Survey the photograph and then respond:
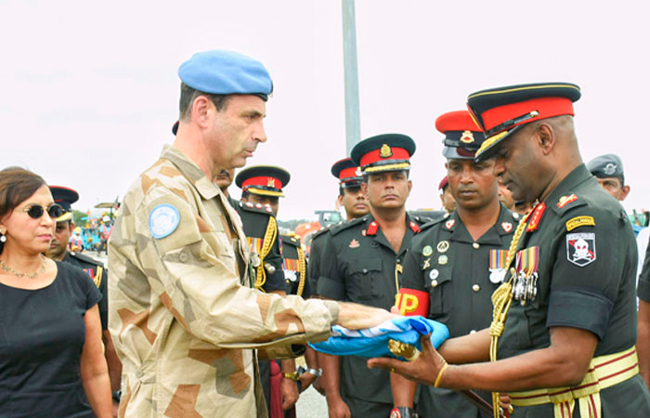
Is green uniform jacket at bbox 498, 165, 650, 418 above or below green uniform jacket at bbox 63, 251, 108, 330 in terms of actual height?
above

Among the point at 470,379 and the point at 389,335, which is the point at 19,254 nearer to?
the point at 389,335

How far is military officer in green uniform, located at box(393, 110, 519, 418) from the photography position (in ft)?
12.4

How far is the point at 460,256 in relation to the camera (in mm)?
3928

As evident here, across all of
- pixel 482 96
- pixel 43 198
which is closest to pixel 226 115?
pixel 482 96

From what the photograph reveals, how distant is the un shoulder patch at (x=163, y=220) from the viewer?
7.19ft

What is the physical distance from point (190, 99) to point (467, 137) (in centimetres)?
Answer: 214

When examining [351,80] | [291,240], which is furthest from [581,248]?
[351,80]

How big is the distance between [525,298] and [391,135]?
2921mm

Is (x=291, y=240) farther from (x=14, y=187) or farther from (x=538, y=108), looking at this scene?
(x=538, y=108)

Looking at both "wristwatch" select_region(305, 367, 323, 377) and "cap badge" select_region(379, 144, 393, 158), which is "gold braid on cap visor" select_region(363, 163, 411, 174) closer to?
"cap badge" select_region(379, 144, 393, 158)

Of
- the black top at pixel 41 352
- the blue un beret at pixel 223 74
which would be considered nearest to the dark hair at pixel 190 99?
the blue un beret at pixel 223 74

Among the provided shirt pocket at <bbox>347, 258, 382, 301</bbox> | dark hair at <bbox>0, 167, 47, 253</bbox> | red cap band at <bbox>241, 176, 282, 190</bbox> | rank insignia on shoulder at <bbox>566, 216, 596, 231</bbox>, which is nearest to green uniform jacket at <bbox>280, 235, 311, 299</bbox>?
red cap band at <bbox>241, 176, 282, 190</bbox>

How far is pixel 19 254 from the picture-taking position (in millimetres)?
3717

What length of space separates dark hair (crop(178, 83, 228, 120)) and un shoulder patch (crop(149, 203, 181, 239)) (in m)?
0.57
